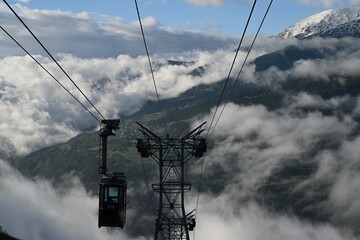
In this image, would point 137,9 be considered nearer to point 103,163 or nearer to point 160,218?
point 103,163

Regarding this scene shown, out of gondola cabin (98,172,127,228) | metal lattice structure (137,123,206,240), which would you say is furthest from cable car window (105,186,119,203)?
metal lattice structure (137,123,206,240)

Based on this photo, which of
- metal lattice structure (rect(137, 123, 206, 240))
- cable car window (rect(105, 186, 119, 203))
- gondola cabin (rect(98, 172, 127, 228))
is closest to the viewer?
gondola cabin (rect(98, 172, 127, 228))

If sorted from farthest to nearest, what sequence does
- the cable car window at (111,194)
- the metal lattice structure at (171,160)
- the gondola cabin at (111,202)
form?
the metal lattice structure at (171,160), the cable car window at (111,194), the gondola cabin at (111,202)

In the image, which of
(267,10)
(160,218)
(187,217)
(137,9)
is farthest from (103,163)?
(267,10)

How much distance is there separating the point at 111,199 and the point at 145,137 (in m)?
6.06

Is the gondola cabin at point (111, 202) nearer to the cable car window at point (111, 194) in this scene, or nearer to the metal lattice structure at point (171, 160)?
the cable car window at point (111, 194)

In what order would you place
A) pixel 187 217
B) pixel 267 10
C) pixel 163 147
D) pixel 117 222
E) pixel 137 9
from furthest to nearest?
pixel 187 217 → pixel 163 147 → pixel 117 222 → pixel 137 9 → pixel 267 10

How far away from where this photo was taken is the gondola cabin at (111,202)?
117 ft

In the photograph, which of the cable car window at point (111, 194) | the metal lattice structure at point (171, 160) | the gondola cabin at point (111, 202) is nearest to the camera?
the gondola cabin at point (111, 202)

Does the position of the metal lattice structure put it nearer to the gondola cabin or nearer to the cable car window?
the gondola cabin

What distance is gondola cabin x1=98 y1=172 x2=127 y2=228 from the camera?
35.8 metres

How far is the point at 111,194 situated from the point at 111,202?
534mm

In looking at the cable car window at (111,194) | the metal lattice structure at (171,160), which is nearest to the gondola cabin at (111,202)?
the cable car window at (111,194)

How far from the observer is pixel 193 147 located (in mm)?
39625
